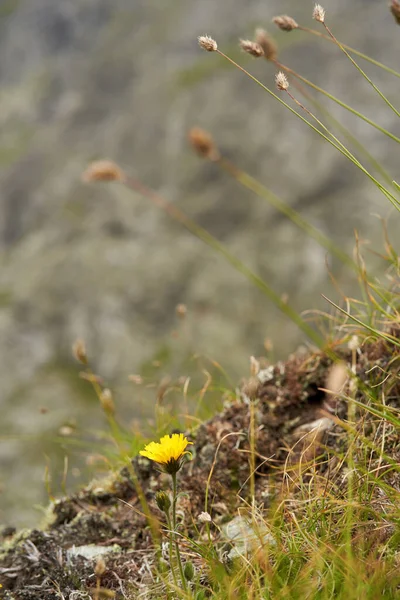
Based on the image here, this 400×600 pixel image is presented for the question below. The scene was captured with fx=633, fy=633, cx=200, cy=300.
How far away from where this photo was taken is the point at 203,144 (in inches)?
96.0

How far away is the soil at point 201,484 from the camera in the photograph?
2.01 m

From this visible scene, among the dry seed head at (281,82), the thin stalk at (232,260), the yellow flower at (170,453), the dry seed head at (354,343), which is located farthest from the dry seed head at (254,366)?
the dry seed head at (281,82)

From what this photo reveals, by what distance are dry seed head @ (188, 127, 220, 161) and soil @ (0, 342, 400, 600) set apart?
2.91 feet

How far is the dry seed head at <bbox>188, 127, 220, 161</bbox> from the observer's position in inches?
92.9

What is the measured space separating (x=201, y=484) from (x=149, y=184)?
77.0 metres

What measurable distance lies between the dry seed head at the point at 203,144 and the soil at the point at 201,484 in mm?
887

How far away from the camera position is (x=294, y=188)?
71.6 m

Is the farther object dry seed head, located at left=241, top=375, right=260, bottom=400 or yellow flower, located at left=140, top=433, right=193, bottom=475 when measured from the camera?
dry seed head, located at left=241, top=375, right=260, bottom=400

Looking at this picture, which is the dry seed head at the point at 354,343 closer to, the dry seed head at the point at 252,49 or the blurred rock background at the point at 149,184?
the dry seed head at the point at 252,49

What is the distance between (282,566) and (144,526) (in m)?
0.74

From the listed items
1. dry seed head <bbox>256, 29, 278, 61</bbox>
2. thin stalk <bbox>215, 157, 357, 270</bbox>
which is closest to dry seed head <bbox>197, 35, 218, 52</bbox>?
dry seed head <bbox>256, 29, 278, 61</bbox>

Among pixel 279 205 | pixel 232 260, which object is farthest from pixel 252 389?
pixel 279 205

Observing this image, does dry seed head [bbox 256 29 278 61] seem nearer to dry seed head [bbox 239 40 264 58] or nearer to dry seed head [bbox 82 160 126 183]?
dry seed head [bbox 239 40 264 58]

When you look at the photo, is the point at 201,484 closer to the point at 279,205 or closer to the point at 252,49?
the point at 279,205
